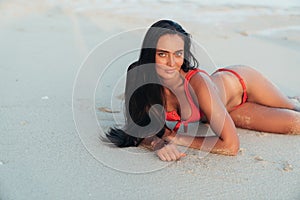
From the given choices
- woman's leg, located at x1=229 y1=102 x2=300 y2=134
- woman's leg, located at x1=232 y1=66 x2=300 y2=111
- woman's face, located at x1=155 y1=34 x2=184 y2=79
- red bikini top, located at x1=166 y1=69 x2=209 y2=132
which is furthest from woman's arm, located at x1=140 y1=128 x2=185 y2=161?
woman's leg, located at x1=232 y1=66 x2=300 y2=111

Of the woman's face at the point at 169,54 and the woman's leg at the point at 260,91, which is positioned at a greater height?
the woman's face at the point at 169,54

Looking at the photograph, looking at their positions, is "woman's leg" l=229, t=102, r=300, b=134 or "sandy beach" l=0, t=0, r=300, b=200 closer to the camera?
"sandy beach" l=0, t=0, r=300, b=200

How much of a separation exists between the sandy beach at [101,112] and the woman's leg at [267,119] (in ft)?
0.22

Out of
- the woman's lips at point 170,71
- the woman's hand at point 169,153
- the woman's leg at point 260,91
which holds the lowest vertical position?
the woman's hand at point 169,153

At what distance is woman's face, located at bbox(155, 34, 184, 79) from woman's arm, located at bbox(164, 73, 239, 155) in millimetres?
127

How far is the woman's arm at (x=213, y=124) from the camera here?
2.42 metres

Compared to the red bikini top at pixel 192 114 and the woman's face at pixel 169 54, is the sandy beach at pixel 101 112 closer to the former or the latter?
the red bikini top at pixel 192 114

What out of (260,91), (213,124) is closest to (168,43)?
(213,124)

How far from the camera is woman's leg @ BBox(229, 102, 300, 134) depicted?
2.87 meters

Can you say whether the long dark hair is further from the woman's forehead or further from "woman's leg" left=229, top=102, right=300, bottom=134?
"woman's leg" left=229, top=102, right=300, bottom=134

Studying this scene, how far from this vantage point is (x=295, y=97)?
3.49 metres

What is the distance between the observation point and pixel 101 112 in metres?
3.12

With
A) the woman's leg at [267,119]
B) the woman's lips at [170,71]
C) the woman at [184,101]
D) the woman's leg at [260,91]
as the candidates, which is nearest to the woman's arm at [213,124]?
the woman at [184,101]

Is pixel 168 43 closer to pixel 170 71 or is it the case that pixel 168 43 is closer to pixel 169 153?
pixel 170 71
